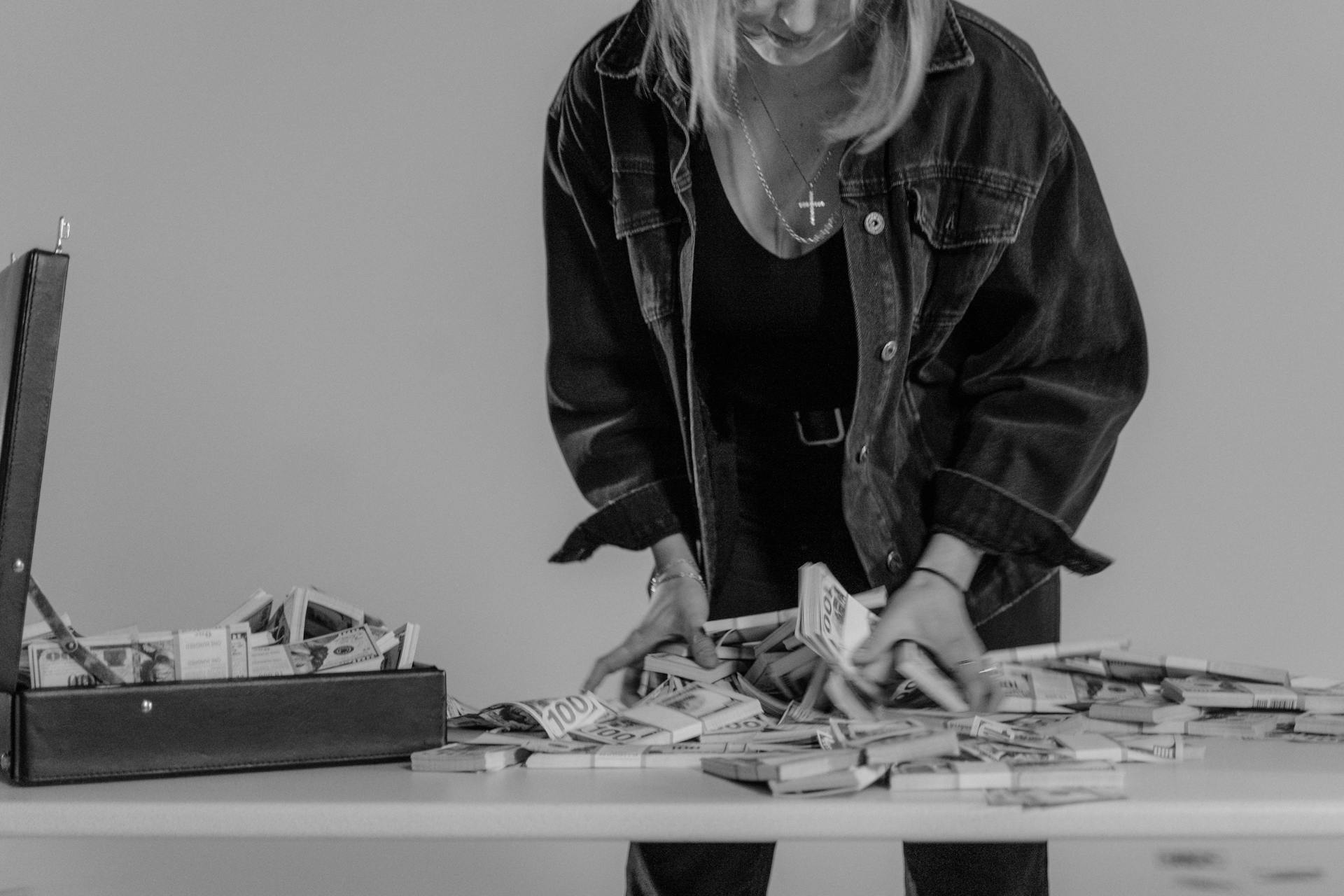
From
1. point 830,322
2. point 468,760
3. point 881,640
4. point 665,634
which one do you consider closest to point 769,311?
point 830,322

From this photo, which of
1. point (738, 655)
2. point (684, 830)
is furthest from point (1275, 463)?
point (684, 830)

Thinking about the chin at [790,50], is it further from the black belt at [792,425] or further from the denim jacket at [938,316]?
the black belt at [792,425]

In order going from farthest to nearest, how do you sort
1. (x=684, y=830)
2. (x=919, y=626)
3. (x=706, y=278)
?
1. (x=706, y=278)
2. (x=919, y=626)
3. (x=684, y=830)

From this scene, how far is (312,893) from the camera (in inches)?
119

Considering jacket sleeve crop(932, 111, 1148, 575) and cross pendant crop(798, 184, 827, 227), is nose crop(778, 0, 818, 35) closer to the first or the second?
cross pendant crop(798, 184, 827, 227)

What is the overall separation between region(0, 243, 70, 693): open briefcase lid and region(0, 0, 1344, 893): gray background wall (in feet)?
7.14

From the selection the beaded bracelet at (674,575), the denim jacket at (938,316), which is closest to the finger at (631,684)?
the beaded bracelet at (674,575)

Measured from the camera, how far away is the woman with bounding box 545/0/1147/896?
4.87ft

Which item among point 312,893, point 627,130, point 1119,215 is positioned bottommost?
point 312,893

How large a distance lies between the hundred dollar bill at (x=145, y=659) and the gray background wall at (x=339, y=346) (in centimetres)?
205

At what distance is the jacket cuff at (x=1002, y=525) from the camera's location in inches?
55.2

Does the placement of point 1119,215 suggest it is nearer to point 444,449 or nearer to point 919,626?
point 444,449

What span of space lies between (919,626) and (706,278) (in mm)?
530

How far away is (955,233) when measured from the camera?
60.4 inches
